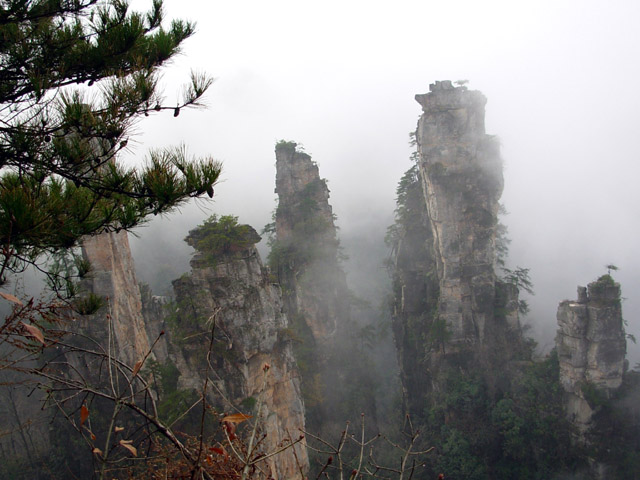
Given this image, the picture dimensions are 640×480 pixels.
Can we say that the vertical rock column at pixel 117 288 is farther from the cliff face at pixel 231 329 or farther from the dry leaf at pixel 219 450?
the dry leaf at pixel 219 450

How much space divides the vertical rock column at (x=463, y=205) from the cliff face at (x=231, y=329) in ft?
32.4

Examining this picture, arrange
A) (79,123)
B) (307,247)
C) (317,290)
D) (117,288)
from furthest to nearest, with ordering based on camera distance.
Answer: (307,247), (317,290), (117,288), (79,123)

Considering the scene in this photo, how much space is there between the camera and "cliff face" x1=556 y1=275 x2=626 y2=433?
14.9 metres

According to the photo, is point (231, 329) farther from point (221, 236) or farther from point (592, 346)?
point (592, 346)

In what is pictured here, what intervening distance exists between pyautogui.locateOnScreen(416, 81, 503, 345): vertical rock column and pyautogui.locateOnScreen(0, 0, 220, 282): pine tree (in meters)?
16.3

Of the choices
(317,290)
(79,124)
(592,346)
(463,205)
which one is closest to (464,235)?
(463,205)

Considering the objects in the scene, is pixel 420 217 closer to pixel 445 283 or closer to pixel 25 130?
pixel 445 283

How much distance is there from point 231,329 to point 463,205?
1206cm

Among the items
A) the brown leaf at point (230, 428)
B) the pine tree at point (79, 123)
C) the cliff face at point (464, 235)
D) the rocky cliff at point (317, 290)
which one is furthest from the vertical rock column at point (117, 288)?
the cliff face at point (464, 235)

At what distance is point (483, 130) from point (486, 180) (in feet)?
7.34

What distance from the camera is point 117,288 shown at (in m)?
13.3

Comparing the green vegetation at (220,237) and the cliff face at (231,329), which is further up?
the green vegetation at (220,237)

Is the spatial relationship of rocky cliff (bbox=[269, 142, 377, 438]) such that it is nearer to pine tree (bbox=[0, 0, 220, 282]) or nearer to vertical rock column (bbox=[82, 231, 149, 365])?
vertical rock column (bbox=[82, 231, 149, 365])

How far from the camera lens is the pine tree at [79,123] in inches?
128
